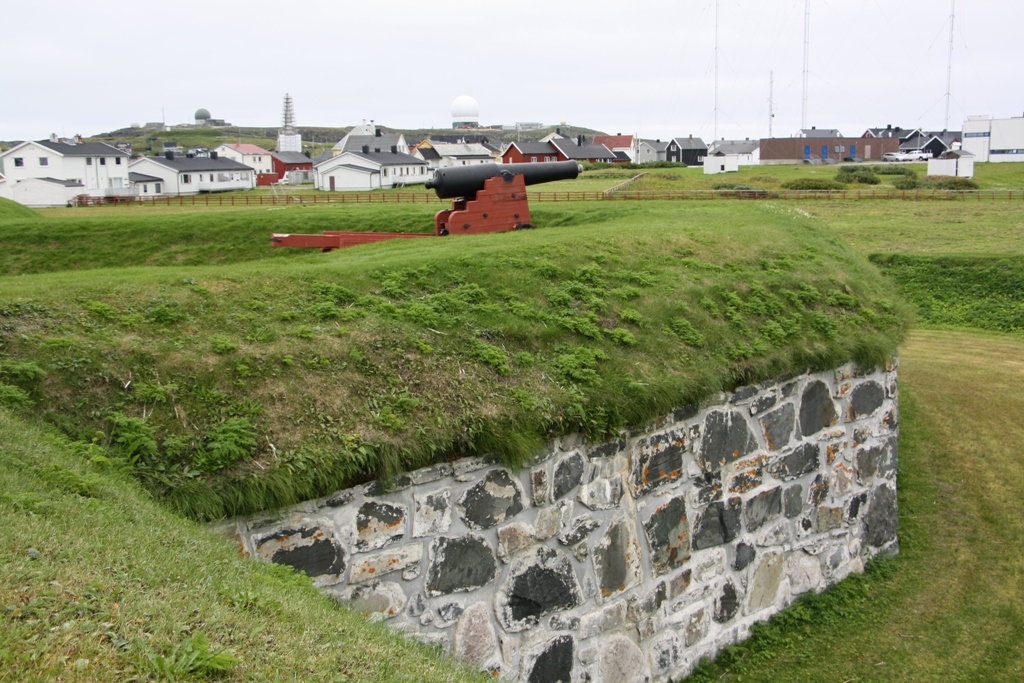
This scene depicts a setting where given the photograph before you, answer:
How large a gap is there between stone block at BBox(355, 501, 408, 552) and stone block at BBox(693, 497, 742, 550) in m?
3.28

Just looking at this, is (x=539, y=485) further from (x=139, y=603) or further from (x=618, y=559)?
(x=139, y=603)

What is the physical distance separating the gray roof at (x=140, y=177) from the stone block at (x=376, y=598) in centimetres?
6053

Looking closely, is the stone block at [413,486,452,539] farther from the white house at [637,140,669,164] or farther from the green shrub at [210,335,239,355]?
the white house at [637,140,669,164]

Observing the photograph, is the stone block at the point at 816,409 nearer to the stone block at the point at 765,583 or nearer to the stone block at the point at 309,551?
the stone block at the point at 765,583

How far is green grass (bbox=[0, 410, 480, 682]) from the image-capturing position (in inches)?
127

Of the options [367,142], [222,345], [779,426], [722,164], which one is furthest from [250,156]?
[222,345]

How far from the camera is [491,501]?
6785mm

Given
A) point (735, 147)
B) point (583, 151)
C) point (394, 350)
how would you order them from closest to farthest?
point (394, 350), point (583, 151), point (735, 147)

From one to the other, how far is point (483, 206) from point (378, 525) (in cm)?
809

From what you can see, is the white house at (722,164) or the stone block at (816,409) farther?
the white house at (722,164)

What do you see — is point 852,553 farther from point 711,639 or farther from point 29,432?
point 29,432

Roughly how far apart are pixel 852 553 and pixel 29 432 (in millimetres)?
8561

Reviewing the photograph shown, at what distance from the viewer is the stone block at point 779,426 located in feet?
29.5

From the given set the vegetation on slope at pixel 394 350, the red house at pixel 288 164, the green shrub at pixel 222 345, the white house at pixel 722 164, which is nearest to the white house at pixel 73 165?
the red house at pixel 288 164
